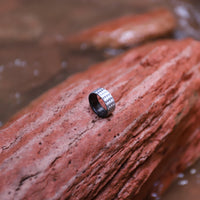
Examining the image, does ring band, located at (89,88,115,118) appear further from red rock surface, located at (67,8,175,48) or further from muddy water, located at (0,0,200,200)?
red rock surface, located at (67,8,175,48)

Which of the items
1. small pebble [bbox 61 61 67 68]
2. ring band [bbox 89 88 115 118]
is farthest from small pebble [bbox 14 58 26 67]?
ring band [bbox 89 88 115 118]

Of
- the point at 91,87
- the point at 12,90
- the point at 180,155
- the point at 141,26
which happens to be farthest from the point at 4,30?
the point at 180,155

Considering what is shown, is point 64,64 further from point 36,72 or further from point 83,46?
point 83,46

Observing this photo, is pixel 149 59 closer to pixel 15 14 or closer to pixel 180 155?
pixel 180 155

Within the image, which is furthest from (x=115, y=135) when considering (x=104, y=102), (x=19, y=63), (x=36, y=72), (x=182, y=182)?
(x=19, y=63)

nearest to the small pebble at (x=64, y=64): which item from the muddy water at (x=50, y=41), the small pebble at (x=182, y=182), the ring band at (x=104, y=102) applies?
the muddy water at (x=50, y=41)

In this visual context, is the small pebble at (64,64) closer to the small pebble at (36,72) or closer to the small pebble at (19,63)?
the small pebble at (36,72)
